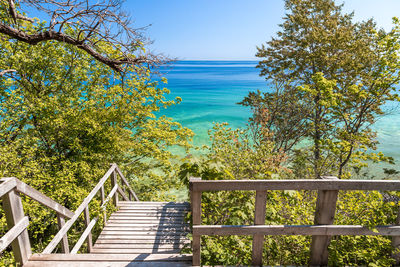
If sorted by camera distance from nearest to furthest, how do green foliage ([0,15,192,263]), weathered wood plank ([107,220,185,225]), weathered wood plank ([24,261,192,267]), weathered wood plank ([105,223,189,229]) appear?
weathered wood plank ([24,261,192,267]) → weathered wood plank ([105,223,189,229]) → weathered wood plank ([107,220,185,225]) → green foliage ([0,15,192,263])

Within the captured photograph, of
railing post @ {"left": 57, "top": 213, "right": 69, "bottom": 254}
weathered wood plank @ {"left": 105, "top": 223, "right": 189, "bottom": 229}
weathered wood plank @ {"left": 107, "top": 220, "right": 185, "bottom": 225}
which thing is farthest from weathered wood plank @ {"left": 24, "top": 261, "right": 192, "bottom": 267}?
weathered wood plank @ {"left": 107, "top": 220, "right": 185, "bottom": 225}

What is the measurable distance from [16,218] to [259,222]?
2715 mm

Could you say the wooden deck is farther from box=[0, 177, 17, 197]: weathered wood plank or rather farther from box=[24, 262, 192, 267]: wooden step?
box=[0, 177, 17, 197]: weathered wood plank

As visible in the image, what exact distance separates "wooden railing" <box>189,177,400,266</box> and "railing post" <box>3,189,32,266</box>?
6.38 feet

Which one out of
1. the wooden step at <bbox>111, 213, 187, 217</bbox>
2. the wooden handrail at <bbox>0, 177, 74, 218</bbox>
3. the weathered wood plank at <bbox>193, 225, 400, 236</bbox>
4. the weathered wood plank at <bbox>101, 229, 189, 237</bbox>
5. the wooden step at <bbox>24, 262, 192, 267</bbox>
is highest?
the wooden handrail at <bbox>0, 177, 74, 218</bbox>

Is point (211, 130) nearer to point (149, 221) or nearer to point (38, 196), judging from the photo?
point (149, 221)

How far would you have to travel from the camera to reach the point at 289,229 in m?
2.45

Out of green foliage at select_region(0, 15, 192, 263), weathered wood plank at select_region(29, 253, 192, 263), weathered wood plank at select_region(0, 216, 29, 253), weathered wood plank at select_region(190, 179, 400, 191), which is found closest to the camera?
weathered wood plank at select_region(0, 216, 29, 253)

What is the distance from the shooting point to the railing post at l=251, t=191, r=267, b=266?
93.3 inches

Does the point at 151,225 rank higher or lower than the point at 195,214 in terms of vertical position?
lower

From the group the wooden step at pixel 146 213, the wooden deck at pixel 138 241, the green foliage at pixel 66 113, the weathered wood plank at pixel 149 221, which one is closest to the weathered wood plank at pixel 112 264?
the wooden deck at pixel 138 241

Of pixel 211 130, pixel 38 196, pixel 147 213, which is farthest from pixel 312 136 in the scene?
pixel 38 196

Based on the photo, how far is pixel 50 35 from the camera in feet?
19.2

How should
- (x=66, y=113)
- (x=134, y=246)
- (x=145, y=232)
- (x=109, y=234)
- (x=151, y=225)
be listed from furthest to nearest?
(x=66, y=113)
(x=151, y=225)
(x=145, y=232)
(x=109, y=234)
(x=134, y=246)
